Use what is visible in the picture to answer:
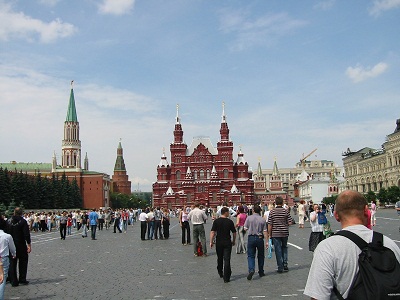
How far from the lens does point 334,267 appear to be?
3.50 meters

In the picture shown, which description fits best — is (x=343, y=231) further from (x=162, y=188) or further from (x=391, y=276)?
(x=162, y=188)

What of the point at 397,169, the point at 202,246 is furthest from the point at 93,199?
the point at 202,246

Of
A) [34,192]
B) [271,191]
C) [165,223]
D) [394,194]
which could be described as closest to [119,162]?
[271,191]

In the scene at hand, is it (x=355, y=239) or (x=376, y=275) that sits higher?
(x=355, y=239)

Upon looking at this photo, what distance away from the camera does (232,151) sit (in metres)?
108

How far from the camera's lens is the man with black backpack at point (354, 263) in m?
3.16

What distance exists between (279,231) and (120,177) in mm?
172526

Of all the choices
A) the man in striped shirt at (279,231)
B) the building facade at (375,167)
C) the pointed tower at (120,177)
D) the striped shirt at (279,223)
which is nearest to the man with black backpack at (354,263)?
the man in striped shirt at (279,231)

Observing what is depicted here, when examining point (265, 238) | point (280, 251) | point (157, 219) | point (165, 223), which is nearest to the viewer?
point (280, 251)

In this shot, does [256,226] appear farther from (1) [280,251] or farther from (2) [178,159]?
(2) [178,159]

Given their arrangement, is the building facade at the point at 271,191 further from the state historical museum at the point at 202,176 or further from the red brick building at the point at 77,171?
the red brick building at the point at 77,171

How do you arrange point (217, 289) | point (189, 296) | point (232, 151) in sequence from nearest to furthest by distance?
point (189, 296) → point (217, 289) → point (232, 151)

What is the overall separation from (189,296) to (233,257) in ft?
22.5

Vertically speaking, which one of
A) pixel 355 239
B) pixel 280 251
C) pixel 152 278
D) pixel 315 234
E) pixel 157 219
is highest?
pixel 355 239
